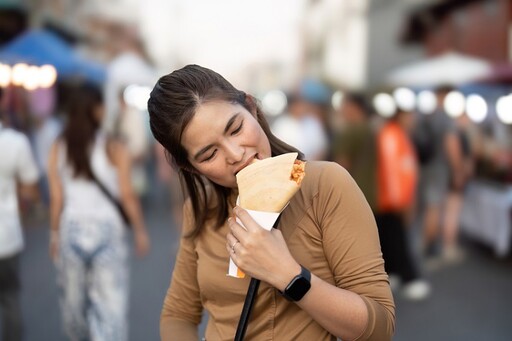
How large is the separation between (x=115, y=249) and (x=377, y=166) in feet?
10.4

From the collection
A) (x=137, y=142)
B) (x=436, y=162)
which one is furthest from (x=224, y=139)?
(x=137, y=142)

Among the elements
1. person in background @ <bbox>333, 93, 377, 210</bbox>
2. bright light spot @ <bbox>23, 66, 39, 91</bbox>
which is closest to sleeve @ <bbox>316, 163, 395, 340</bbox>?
person in background @ <bbox>333, 93, 377, 210</bbox>

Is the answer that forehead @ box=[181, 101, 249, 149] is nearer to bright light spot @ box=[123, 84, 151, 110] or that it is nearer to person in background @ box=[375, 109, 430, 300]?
person in background @ box=[375, 109, 430, 300]

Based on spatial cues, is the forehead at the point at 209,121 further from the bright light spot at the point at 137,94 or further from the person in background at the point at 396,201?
the bright light spot at the point at 137,94

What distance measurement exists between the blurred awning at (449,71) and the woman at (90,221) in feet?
29.2

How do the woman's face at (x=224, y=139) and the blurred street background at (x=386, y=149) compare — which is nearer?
the woman's face at (x=224, y=139)

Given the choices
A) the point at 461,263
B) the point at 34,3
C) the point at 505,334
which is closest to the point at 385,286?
the point at 505,334

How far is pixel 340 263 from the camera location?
5.31 feet

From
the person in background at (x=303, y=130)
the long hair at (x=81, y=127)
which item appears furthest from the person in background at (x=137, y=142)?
the long hair at (x=81, y=127)

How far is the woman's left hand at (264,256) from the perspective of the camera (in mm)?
1514

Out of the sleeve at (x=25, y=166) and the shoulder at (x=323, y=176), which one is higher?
the shoulder at (x=323, y=176)

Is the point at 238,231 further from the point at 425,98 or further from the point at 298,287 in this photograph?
the point at 425,98

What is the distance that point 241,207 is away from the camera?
5.26 feet

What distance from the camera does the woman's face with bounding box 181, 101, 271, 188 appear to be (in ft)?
5.54
